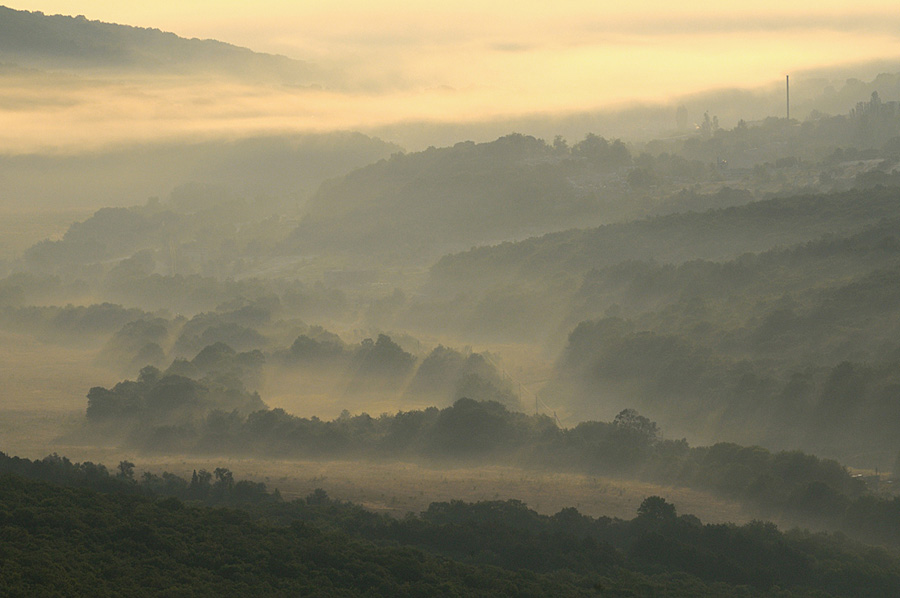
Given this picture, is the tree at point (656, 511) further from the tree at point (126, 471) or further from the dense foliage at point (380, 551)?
the tree at point (126, 471)

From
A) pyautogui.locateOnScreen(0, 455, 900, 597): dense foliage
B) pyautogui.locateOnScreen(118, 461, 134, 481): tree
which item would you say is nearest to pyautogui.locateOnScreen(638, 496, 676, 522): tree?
pyautogui.locateOnScreen(0, 455, 900, 597): dense foliage

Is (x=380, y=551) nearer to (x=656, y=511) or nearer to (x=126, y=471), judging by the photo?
(x=656, y=511)

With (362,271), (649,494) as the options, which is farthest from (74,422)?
(362,271)

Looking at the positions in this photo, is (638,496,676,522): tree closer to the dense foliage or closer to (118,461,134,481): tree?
the dense foliage

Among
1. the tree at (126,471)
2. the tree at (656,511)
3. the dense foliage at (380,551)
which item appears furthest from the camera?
the tree at (126,471)

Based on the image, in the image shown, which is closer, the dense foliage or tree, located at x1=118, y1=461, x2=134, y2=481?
the dense foliage

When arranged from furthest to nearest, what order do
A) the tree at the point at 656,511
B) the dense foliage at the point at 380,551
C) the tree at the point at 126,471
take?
the tree at the point at 126,471, the tree at the point at 656,511, the dense foliage at the point at 380,551

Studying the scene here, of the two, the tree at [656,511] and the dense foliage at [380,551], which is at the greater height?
the tree at [656,511]

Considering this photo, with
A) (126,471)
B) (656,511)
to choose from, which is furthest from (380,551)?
(126,471)

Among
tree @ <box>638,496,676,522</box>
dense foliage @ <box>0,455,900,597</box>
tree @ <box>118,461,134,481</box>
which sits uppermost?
tree @ <box>118,461,134,481</box>

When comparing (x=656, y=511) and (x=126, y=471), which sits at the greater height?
(x=126, y=471)

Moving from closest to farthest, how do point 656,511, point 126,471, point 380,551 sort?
point 380,551
point 656,511
point 126,471

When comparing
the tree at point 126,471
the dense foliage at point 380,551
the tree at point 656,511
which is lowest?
the dense foliage at point 380,551

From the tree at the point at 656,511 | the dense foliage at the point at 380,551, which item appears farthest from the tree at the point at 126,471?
the tree at the point at 656,511
